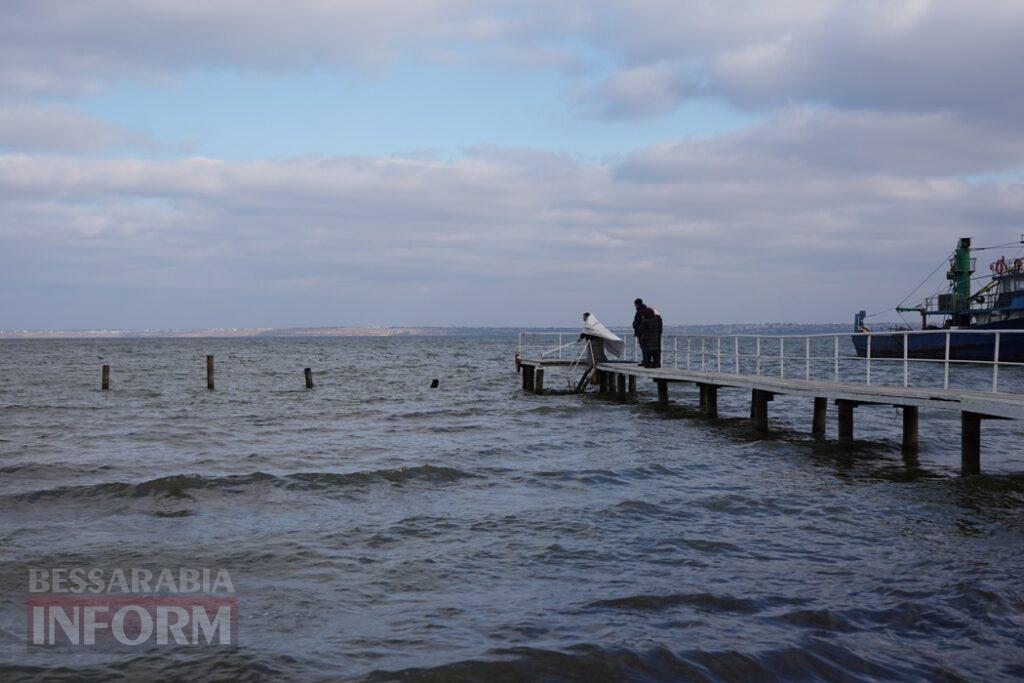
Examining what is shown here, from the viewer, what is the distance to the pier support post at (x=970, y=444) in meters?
13.0

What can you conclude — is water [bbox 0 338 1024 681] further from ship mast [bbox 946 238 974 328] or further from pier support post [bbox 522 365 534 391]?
ship mast [bbox 946 238 974 328]

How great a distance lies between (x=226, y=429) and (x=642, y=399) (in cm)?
1410

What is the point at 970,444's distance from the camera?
43.1 ft

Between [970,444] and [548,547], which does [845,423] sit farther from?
[548,547]

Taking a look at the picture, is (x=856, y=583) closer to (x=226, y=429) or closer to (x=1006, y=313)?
(x=226, y=429)

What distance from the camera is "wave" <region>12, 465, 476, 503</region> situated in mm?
12352

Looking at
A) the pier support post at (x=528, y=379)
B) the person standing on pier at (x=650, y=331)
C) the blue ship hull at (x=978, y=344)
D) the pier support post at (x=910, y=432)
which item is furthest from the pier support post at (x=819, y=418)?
the blue ship hull at (x=978, y=344)

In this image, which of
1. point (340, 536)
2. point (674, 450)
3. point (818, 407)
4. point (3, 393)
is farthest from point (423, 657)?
point (3, 393)

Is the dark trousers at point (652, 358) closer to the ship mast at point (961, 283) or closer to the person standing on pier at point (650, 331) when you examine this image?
the person standing on pier at point (650, 331)

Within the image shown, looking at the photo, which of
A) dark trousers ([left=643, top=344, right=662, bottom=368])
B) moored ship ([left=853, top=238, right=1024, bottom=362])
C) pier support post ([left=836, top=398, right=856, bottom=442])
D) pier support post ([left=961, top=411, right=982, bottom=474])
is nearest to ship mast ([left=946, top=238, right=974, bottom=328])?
moored ship ([left=853, top=238, right=1024, bottom=362])

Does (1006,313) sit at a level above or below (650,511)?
above

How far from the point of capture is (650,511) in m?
10.9

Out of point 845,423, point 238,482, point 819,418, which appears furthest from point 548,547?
point 819,418

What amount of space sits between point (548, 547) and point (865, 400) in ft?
28.1
